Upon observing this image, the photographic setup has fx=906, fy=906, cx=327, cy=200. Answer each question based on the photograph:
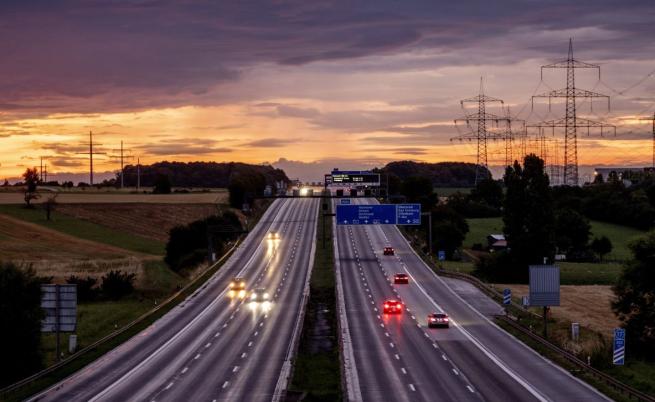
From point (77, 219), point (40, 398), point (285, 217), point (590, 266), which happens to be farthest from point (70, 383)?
point (285, 217)

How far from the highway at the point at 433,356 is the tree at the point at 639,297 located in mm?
7361

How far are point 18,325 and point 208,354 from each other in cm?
1181

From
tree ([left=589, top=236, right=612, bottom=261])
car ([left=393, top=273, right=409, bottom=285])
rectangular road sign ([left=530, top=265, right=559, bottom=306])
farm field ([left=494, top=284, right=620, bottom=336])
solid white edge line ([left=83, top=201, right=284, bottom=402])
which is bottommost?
farm field ([left=494, top=284, right=620, bottom=336])

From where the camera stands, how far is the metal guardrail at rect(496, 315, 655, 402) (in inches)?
1588

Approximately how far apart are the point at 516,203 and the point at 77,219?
84783 millimetres

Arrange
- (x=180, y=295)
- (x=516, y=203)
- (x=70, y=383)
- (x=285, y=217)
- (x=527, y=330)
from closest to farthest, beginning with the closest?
(x=70, y=383), (x=527, y=330), (x=180, y=295), (x=516, y=203), (x=285, y=217)

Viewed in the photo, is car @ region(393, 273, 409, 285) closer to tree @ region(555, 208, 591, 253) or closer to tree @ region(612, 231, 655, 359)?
tree @ region(612, 231, 655, 359)

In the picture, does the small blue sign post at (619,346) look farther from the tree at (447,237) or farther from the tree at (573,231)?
the tree at (573,231)

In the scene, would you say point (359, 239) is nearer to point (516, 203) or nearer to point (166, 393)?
point (516, 203)

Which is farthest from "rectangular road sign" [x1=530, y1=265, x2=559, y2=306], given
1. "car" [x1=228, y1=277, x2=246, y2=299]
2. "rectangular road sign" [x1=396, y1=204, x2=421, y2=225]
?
"rectangular road sign" [x1=396, y1=204, x2=421, y2=225]

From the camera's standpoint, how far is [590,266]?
134 metres

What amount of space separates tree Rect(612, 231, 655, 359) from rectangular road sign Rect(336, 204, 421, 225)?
59.2 m

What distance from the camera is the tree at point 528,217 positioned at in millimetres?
117500

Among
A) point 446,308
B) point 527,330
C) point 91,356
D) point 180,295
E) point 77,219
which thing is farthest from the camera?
point 77,219
